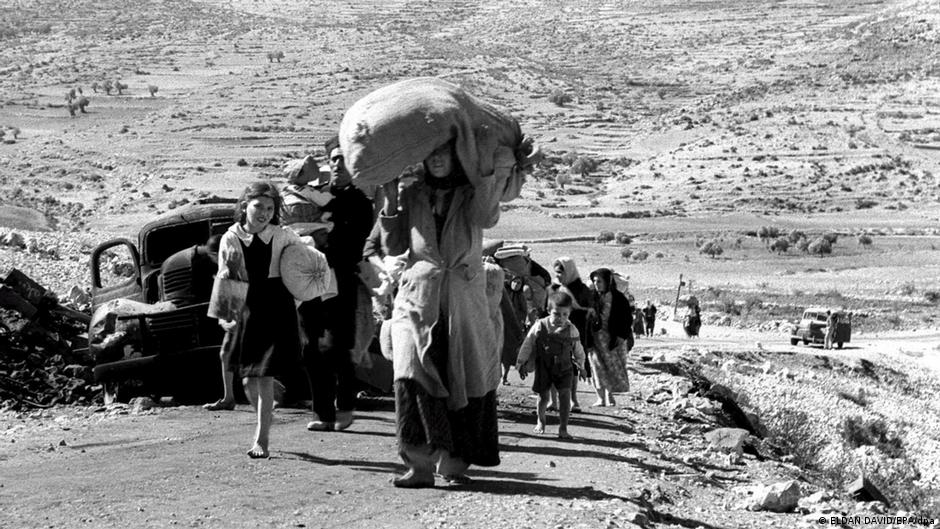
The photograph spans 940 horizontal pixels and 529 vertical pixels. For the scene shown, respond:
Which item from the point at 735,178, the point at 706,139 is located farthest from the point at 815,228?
the point at 706,139

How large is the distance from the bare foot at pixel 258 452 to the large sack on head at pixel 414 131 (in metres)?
1.98

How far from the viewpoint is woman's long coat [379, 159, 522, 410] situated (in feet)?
28.6

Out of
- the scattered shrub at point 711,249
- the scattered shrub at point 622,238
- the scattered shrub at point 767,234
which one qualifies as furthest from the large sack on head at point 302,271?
the scattered shrub at point 767,234

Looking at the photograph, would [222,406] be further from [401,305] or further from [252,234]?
[401,305]

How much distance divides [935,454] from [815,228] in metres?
54.0

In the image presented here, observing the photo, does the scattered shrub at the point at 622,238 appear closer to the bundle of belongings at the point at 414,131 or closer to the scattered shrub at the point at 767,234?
the scattered shrub at the point at 767,234

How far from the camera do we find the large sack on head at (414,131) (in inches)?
342

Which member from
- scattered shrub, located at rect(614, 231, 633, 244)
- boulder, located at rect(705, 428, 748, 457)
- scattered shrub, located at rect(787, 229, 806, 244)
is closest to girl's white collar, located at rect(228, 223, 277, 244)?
boulder, located at rect(705, 428, 748, 457)

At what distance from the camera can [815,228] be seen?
75250 millimetres

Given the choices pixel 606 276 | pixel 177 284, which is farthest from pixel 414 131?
pixel 606 276

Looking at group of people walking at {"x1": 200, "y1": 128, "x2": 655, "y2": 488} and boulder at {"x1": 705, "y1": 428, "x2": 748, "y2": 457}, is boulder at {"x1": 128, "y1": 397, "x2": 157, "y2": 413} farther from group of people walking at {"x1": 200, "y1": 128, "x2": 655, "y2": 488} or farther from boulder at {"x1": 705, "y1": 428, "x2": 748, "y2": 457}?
boulder at {"x1": 705, "y1": 428, "x2": 748, "y2": 457}

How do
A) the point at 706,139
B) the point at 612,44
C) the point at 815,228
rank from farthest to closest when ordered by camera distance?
the point at 612,44, the point at 706,139, the point at 815,228

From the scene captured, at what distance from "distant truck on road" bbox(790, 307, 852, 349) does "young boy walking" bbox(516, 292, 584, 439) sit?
27.4 metres

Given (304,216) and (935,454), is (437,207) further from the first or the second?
(935,454)
